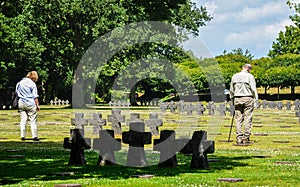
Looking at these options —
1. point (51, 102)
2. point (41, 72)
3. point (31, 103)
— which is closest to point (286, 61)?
point (51, 102)

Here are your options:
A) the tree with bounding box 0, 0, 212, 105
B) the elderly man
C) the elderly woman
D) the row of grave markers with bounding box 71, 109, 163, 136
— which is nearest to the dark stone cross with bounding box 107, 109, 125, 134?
the row of grave markers with bounding box 71, 109, 163, 136

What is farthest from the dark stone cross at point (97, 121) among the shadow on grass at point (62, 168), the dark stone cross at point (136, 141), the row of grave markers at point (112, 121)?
the dark stone cross at point (136, 141)

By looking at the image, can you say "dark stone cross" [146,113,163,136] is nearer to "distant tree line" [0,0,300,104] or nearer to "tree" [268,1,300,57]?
"distant tree line" [0,0,300,104]

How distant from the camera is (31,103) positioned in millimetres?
21812

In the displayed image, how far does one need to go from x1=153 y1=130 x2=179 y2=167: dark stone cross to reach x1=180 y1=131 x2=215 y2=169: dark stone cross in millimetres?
228

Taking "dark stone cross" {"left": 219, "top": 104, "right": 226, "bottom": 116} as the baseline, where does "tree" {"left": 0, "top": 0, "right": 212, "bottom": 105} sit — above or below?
above

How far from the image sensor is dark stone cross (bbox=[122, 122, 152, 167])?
42.5 ft

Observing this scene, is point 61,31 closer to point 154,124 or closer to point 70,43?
point 70,43

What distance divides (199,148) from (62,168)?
250cm

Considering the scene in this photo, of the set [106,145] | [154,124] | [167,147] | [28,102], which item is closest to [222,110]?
[154,124]

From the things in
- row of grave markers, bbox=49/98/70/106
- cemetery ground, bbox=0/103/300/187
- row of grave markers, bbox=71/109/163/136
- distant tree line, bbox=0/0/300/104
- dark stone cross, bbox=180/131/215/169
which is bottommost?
cemetery ground, bbox=0/103/300/187

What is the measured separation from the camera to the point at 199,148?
13008 mm

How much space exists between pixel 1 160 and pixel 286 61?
11699cm

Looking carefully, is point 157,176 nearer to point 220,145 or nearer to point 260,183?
point 260,183
